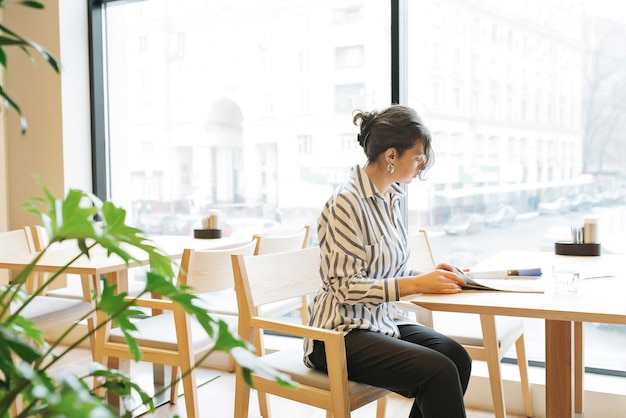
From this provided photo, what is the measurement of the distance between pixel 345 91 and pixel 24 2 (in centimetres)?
289

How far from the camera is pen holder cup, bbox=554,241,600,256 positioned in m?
2.55

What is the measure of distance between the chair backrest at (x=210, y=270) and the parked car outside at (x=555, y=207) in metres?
1.43

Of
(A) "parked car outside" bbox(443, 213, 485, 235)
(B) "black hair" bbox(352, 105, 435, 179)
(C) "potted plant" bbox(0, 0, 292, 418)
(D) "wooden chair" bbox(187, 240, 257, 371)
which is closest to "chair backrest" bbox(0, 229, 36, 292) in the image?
(D) "wooden chair" bbox(187, 240, 257, 371)

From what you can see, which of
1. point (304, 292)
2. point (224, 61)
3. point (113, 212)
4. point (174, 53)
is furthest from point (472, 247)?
point (113, 212)

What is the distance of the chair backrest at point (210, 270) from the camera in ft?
7.88

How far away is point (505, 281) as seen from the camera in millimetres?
1991

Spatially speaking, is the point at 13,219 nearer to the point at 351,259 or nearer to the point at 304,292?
the point at 304,292

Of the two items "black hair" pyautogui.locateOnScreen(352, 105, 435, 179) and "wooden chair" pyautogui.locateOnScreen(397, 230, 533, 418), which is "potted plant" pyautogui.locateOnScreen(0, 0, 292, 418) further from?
"wooden chair" pyautogui.locateOnScreen(397, 230, 533, 418)

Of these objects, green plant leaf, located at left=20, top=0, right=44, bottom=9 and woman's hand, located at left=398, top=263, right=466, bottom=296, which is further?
woman's hand, located at left=398, top=263, right=466, bottom=296

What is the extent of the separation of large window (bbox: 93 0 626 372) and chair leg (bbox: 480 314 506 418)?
34.0 inches

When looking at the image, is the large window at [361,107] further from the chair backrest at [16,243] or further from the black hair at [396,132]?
the black hair at [396,132]

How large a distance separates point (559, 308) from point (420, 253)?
1.14 metres

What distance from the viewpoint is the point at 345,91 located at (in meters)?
3.51

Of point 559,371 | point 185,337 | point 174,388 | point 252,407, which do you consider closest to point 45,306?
point 174,388
